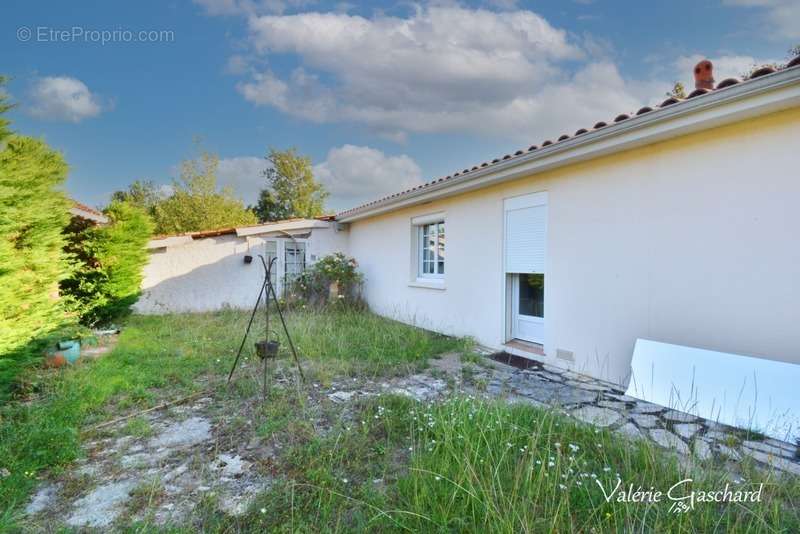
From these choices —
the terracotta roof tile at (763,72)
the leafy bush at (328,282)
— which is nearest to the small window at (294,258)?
the leafy bush at (328,282)

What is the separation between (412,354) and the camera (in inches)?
235

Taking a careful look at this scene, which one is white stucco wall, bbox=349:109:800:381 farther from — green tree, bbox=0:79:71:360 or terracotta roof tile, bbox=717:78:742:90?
green tree, bbox=0:79:71:360

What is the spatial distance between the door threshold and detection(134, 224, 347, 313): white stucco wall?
7.73 m

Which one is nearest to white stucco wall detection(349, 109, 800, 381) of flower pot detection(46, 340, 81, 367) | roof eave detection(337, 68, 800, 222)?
roof eave detection(337, 68, 800, 222)

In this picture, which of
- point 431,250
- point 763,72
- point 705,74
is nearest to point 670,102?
point 763,72

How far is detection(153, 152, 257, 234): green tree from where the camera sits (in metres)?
20.5

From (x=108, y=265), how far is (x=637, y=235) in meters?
9.91

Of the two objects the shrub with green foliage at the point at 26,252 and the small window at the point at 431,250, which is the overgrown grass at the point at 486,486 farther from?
the small window at the point at 431,250

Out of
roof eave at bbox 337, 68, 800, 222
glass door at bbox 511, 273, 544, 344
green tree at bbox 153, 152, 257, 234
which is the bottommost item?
glass door at bbox 511, 273, 544, 344

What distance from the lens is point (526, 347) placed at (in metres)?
6.07

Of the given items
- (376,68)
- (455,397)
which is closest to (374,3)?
(376,68)

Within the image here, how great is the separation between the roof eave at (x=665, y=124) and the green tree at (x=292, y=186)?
19853mm

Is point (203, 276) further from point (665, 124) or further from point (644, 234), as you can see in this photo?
point (665, 124)

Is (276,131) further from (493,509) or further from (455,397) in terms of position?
(493,509)
